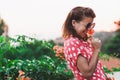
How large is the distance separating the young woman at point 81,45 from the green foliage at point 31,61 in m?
3.00

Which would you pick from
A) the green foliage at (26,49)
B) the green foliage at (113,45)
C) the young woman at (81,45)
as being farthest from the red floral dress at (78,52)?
the green foliage at (113,45)

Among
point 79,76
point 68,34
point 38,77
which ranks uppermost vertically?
point 68,34

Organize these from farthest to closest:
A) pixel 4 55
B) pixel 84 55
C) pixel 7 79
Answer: pixel 4 55, pixel 7 79, pixel 84 55

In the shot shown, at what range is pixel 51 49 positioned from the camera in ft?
28.6

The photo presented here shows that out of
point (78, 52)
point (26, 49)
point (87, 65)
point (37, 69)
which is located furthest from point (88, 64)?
point (26, 49)

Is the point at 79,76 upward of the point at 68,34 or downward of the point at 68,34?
downward

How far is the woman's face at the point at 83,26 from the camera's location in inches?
161

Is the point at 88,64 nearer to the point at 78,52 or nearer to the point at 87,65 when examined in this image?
the point at 87,65

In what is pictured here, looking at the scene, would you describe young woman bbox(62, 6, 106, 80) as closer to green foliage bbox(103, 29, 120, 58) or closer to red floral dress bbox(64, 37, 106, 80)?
red floral dress bbox(64, 37, 106, 80)

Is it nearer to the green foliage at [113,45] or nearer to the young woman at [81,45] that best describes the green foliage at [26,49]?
the young woman at [81,45]

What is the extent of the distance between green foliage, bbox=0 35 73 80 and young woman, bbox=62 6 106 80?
9.86ft

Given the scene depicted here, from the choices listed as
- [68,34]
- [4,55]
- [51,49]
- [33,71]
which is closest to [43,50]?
[51,49]

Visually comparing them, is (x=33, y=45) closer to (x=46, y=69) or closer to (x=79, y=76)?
(x=46, y=69)

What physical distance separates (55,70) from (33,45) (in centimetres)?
118
